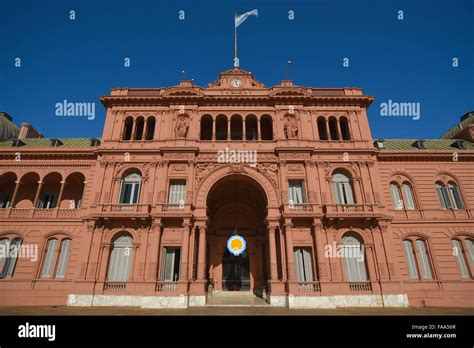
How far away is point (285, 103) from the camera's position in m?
24.7

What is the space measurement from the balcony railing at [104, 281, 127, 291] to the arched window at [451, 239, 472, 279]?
2789cm

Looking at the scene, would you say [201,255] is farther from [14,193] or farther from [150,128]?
[14,193]

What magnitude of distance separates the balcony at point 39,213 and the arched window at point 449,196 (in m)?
34.5

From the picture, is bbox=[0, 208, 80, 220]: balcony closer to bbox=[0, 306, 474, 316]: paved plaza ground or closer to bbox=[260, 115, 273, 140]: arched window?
bbox=[0, 306, 474, 316]: paved plaza ground

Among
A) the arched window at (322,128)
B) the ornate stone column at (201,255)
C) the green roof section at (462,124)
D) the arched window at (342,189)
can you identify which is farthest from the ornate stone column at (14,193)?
the green roof section at (462,124)

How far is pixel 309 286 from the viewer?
18.9 m

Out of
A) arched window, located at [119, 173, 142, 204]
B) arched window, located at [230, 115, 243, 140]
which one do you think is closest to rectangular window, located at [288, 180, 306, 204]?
arched window, located at [230, 115, 243, 140]

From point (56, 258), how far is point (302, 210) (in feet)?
71.1

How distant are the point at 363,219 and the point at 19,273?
2941 cm

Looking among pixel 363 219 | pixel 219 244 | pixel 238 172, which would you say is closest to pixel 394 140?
pixel 363 219

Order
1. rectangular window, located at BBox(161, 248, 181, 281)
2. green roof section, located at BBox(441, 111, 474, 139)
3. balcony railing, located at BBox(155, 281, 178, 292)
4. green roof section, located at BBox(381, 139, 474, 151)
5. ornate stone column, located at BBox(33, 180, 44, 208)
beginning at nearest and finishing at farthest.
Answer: balcony railing, located at BBox(155, 281, 178, 292), rectangular window, located at BBox(161, 248, 181, 281), ornate stone column, located at BBox(33, 180, 44, 208), green roof section, located at BBox(381, 139, 474, 151), green roof section, located at BBox(441, 111, 474, 139)

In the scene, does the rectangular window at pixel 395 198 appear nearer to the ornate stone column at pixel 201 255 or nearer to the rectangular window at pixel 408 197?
the rectangular window at pixel 408 197

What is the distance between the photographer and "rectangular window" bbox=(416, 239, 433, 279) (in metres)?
20.7
